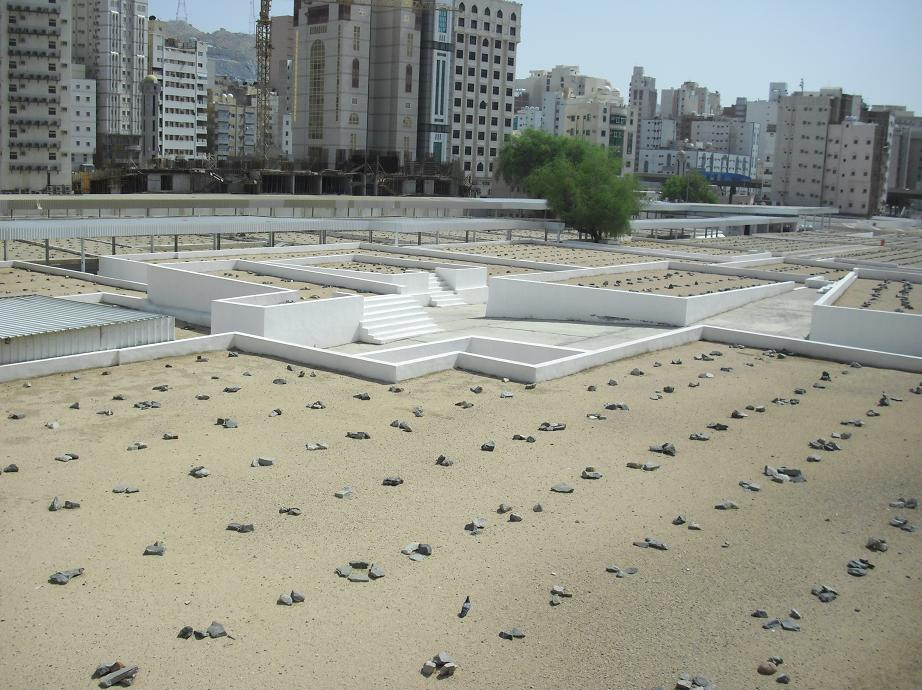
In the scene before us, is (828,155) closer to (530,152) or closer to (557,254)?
(530,152)

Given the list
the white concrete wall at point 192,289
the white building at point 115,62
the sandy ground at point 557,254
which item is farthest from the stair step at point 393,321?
the white building at point 115,62

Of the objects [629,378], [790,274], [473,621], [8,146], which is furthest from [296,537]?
[8,146]

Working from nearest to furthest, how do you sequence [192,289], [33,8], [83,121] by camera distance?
[192,289] → [33,8] → [83,121]

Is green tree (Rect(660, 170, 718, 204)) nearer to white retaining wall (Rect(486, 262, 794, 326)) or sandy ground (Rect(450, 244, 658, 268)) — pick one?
sandy ground (Rect(450, 244, 658, 268))

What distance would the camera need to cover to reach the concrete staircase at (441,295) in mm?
31322

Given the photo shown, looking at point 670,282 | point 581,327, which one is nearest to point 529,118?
point 670,282

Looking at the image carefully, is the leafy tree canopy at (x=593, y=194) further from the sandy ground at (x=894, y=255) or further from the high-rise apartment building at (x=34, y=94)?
the high-rise apartment building at (x=34, y=94)

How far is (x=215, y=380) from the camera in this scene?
1648 cm

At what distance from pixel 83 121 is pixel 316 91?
34.0 meters

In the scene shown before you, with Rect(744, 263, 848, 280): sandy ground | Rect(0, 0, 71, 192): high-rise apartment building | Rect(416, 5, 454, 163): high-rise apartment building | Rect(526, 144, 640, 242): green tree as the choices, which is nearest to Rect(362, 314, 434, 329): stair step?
Rect(744, 263, 848, 280): sandy ground

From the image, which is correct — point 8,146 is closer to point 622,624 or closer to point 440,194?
point 440,194

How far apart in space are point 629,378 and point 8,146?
7297 centimetres

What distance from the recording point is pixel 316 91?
9450 cm

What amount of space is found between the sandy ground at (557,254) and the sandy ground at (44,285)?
55.5ft
